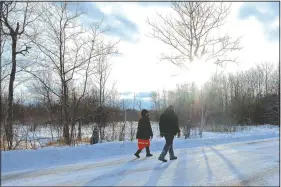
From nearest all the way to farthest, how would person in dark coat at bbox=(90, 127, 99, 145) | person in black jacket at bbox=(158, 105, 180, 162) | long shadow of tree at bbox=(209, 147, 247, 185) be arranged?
long shadow of tree at bbox=(209, 147, 247, 185)
person in black jacket at bbox=(158, 105, 180, 162)
person in dark coat at bbox=(90, 127, 99, 145)

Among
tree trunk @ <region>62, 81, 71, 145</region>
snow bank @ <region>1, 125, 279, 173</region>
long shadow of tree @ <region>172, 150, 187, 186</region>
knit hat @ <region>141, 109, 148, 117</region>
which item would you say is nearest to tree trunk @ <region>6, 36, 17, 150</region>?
snow bank @ <region>1, 125, 279, 173</region>

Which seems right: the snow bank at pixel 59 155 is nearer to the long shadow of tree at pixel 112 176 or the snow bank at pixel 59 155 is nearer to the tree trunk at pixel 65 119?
the long shadow of tree at pixel 112 176

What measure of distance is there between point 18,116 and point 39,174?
251 inches

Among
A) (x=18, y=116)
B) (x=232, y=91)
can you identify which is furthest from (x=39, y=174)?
(x=232, y=91)

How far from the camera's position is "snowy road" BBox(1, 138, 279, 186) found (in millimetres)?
7301

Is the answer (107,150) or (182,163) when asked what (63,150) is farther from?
(182,163)

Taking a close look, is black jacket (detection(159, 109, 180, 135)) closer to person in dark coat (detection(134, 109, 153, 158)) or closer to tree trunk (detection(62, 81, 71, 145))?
person in dark coat (detection(134, 109, 153, 158))

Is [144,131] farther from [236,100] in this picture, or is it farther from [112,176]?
[236,100]

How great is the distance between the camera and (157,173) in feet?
27.4

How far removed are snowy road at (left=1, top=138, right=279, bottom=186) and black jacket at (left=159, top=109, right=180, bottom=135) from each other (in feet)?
3.40

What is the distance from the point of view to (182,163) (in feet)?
32.8

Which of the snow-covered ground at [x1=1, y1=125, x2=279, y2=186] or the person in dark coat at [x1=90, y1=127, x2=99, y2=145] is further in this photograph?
the person in dark coat at [x1=90, y1=127, x2=99, y2=145]

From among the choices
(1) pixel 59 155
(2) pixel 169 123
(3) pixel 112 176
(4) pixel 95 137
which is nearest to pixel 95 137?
(4) pixel 95 137

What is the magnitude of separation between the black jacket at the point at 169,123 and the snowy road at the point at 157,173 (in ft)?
3.40
